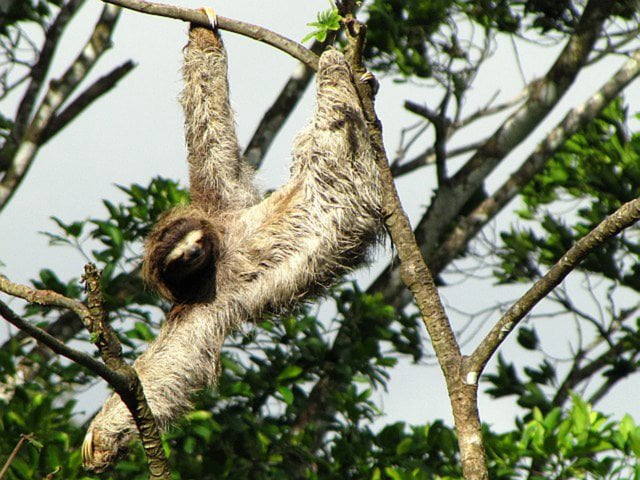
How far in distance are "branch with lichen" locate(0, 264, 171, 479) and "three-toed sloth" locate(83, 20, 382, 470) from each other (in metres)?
2.31

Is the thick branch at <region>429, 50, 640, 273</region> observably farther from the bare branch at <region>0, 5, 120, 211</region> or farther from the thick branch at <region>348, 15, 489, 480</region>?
the thick branch at <region>348, 15, 489, 480</region>

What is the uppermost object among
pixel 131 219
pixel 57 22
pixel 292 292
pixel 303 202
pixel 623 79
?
pixel 623 79

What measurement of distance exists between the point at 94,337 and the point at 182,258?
2.57 metres

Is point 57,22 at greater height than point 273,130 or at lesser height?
greater

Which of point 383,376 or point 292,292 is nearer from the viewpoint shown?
point 292,292

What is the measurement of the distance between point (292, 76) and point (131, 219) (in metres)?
2.58

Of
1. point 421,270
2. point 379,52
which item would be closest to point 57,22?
point 379,52

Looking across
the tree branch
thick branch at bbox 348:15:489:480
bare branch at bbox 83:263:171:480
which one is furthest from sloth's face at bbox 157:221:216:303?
the tree branch

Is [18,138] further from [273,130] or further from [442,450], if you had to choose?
[442,450]

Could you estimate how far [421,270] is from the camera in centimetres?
481

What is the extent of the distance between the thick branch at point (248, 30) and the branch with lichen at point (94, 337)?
198 centimetres

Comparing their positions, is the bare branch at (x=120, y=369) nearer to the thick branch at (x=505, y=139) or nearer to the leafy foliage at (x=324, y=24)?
the leafy foliage at (x=324, y=24)

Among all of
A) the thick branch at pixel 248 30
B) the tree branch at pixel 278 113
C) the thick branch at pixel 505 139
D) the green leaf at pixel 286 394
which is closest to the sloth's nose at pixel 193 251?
the thick branch at pixel 248 30

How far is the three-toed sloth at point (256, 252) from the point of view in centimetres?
616
